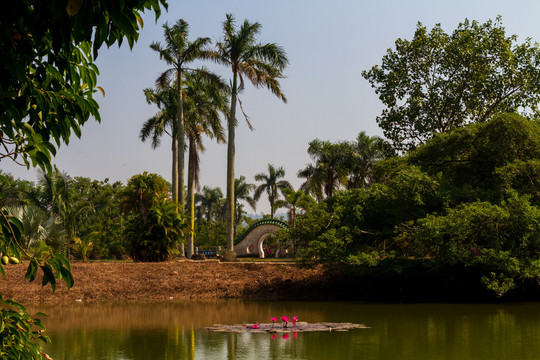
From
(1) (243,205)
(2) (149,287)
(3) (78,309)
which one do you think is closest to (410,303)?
(2) (149,287)

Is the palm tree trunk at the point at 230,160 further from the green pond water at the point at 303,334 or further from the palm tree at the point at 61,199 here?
the green pond water at the point at 303,334

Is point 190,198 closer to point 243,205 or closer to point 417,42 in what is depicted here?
point 417,42

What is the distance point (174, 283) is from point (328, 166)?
25465mm

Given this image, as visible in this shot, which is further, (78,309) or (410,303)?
(410,303)

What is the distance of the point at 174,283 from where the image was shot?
2883 cm

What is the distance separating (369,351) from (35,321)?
10411mm

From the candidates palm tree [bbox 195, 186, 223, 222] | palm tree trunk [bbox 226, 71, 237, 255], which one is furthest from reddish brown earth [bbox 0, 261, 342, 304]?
palm tree [bbox 195, 186, 223, 222]

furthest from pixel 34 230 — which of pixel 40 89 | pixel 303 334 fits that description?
pixel 40 89

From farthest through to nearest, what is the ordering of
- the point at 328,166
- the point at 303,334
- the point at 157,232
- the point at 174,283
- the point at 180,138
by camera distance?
the point at 328,166
the point at 180,138
the point at 157,232
the point at 174,283
the point at 303,334

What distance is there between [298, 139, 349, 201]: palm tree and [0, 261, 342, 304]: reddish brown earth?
848 inches

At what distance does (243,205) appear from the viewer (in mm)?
87312

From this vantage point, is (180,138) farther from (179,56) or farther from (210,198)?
(210,198)

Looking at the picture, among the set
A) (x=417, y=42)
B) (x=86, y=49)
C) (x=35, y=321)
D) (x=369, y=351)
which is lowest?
(x=369, y=351)

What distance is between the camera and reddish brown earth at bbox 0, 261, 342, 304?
88.4 ft
